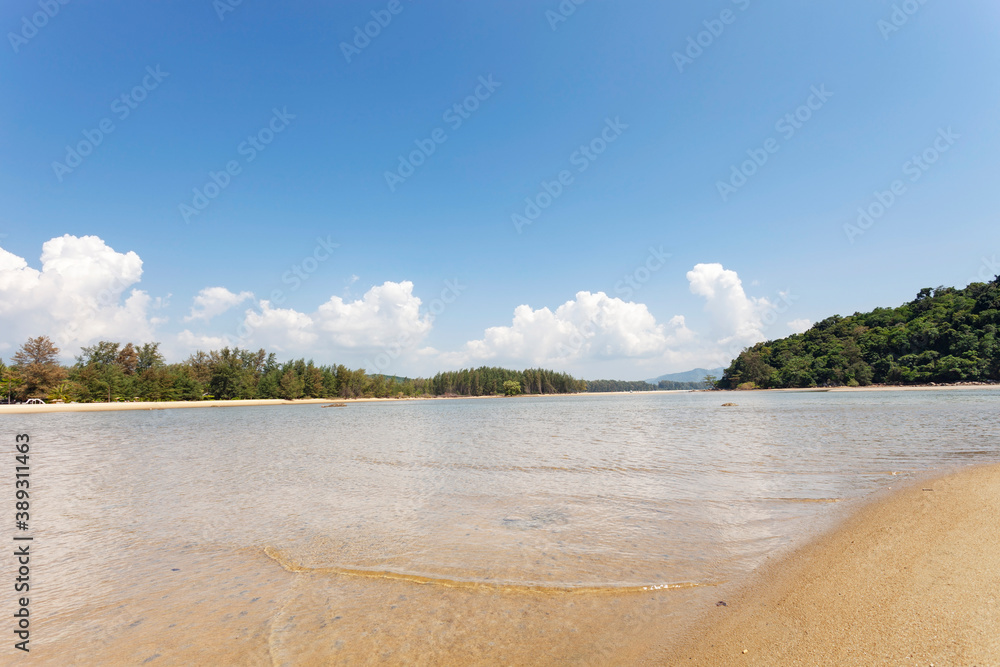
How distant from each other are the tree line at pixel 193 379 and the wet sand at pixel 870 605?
100 m

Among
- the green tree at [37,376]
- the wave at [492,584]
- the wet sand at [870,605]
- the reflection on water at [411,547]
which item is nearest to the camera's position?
the wet sand at [870,605]

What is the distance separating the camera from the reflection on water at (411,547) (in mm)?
4219

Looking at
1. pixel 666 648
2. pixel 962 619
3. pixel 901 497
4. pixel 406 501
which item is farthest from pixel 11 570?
pixel 901 497

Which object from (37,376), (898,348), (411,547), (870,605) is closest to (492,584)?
(411,547)

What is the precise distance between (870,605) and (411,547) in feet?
19.0

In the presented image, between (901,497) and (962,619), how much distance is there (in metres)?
6.50

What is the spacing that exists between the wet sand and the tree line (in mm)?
100215

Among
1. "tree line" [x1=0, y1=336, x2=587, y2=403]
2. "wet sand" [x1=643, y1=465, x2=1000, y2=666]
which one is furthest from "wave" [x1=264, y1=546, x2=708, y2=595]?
"tree line" [x1=0, y1=336, x2=587, y2=403]

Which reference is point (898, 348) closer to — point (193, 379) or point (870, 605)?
point (870, 605)

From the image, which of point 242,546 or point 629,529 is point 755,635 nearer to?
point 629,529

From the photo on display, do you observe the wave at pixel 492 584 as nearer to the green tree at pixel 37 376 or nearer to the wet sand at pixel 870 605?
the wet sand at pixel 870 605

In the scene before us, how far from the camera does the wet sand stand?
355 centimetres

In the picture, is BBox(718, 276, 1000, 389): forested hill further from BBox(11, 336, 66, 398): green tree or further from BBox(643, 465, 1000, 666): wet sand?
BBox(11, 336, 66, 398): green tree

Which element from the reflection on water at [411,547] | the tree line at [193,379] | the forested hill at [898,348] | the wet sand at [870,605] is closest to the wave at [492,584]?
the reflection on water at [411,547]
